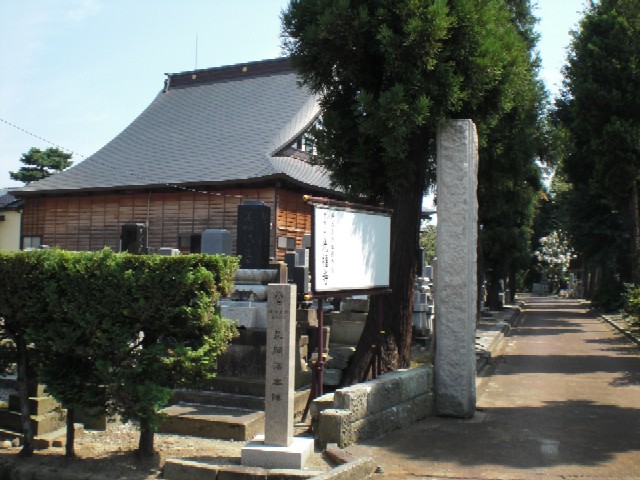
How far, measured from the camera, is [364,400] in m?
7.16

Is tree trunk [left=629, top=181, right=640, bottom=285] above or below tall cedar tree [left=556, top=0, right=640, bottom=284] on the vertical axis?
below

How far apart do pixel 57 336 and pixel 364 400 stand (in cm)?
348

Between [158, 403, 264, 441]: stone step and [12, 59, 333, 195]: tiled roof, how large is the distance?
43.0 ft

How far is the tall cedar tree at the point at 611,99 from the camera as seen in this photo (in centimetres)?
2305

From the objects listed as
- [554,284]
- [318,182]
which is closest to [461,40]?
[318,182]

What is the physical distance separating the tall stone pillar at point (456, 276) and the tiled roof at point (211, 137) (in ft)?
40.8

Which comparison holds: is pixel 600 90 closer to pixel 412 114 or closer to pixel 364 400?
pixel 412 114

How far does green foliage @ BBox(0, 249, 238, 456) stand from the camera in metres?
6.57

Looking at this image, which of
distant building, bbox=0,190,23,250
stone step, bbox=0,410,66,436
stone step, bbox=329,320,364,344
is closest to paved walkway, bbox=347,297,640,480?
stone step, bbox=329,320,364,344

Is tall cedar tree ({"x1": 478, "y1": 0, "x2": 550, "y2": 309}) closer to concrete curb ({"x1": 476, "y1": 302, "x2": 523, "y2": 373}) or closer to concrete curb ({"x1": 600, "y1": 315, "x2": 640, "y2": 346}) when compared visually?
concrete curb ({"x1": 476, "y1": 302, "x2": 523, "y2": 373})

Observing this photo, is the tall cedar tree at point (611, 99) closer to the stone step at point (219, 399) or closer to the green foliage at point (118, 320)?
the stone step at point (219, 399)

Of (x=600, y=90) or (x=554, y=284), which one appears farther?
(x=554, y=284)

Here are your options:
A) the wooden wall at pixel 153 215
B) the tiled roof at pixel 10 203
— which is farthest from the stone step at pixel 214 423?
the tiled roof at pixel 10 203

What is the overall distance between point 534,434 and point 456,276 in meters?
2.25
